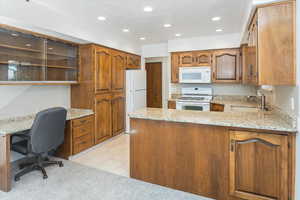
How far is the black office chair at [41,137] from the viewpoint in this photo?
8.00 feet

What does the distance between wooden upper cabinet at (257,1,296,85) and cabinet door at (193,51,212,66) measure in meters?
2.76

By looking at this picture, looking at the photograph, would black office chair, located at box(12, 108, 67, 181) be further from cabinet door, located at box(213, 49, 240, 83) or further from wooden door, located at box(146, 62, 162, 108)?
wooden door, located at box(146, 62, 162, 108)

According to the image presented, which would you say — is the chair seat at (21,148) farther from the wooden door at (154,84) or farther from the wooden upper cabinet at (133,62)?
the wooden door at (154,84)

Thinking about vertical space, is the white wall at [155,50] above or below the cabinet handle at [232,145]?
above

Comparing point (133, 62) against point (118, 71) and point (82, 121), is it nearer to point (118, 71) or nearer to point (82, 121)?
point (118, 71)

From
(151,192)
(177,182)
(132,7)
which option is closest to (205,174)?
(177,182)

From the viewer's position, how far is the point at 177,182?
7.48 feet

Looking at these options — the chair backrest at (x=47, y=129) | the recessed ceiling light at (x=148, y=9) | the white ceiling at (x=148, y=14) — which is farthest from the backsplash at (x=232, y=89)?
the chair backrest at (x=47, y=129)

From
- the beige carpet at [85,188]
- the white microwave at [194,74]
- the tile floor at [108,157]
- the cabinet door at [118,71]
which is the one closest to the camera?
the beige carpet at [85,188]

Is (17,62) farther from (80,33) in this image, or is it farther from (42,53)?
(80,33)

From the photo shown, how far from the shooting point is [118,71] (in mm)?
4535

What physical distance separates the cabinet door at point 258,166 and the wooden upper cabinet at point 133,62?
3526 mm

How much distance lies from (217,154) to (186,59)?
3230 millimetres

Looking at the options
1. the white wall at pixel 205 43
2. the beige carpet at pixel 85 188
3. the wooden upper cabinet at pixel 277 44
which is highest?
the white wall at pixel 205 43
